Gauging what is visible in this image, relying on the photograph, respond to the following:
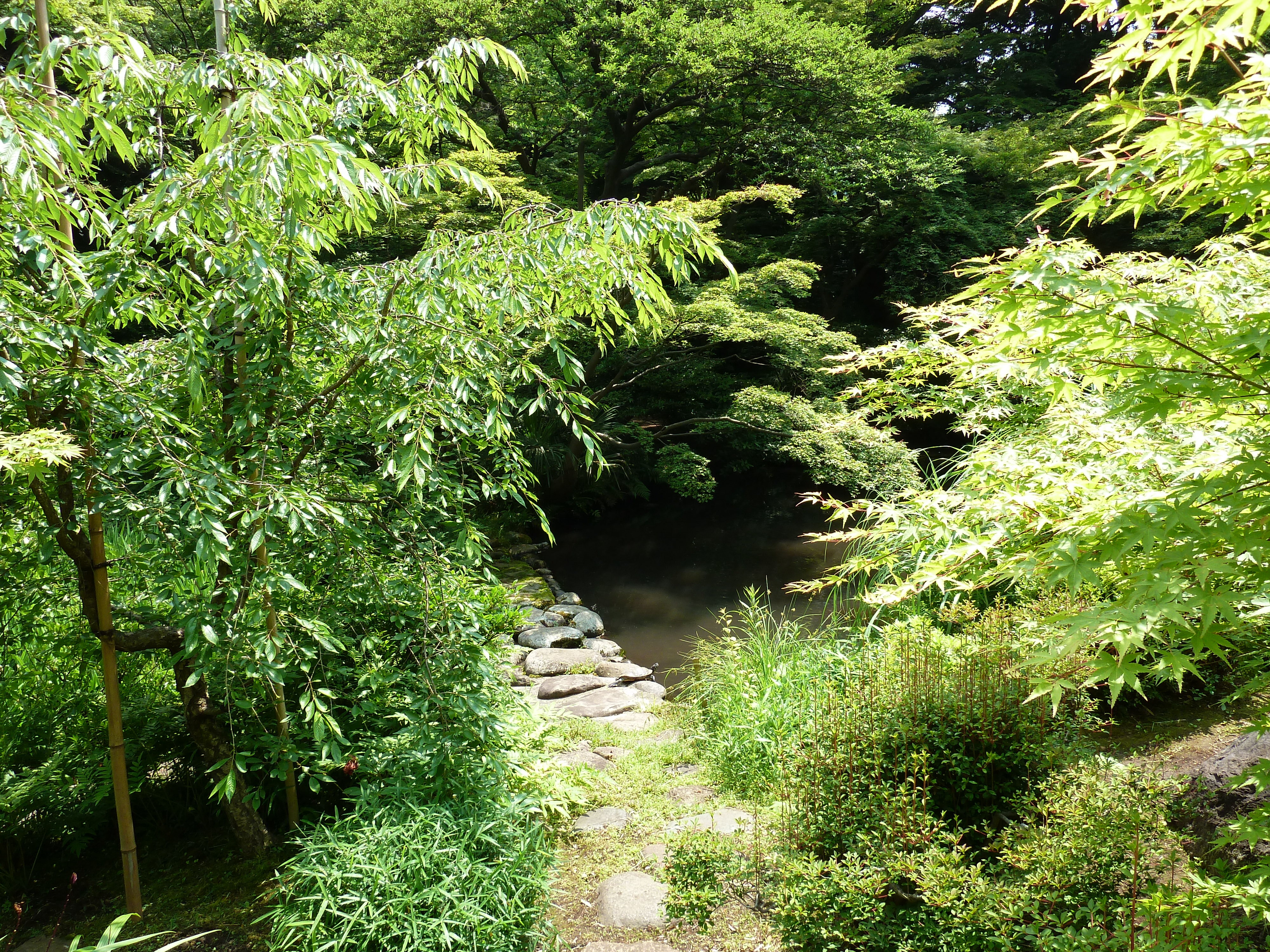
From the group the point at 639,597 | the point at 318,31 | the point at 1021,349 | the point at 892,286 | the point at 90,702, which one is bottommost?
the point at 639,597

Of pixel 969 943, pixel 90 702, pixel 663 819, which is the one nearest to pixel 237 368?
pixel 90 702

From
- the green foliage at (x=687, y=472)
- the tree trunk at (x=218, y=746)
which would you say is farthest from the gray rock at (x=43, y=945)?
the green foliage at (x=687, y=472)

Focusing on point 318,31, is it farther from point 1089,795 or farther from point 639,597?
point 1089,795

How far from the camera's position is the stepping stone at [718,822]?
10.0 feet

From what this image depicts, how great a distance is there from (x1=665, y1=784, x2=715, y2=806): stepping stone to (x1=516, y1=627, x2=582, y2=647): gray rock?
127 inches

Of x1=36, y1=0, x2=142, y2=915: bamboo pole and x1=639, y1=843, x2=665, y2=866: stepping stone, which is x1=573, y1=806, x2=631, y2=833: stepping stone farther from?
x1=36, y1=0, x2=142, y2=915: bamboo pole

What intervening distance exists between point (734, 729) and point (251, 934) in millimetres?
2253

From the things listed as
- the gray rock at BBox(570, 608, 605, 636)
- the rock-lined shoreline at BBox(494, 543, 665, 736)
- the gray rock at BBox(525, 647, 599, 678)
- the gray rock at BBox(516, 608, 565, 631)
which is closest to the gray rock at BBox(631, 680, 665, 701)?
the rock-lined shoreline at BBox(494, 543, 665, 736)

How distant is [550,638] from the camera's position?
6.82 metres

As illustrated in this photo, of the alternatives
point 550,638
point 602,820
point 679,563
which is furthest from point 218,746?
point 679,563

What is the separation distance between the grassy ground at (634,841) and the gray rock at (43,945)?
61.6 inches

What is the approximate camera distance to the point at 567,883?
284cm

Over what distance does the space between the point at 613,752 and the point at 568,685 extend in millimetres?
1452

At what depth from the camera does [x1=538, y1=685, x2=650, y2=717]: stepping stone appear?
5000mm
